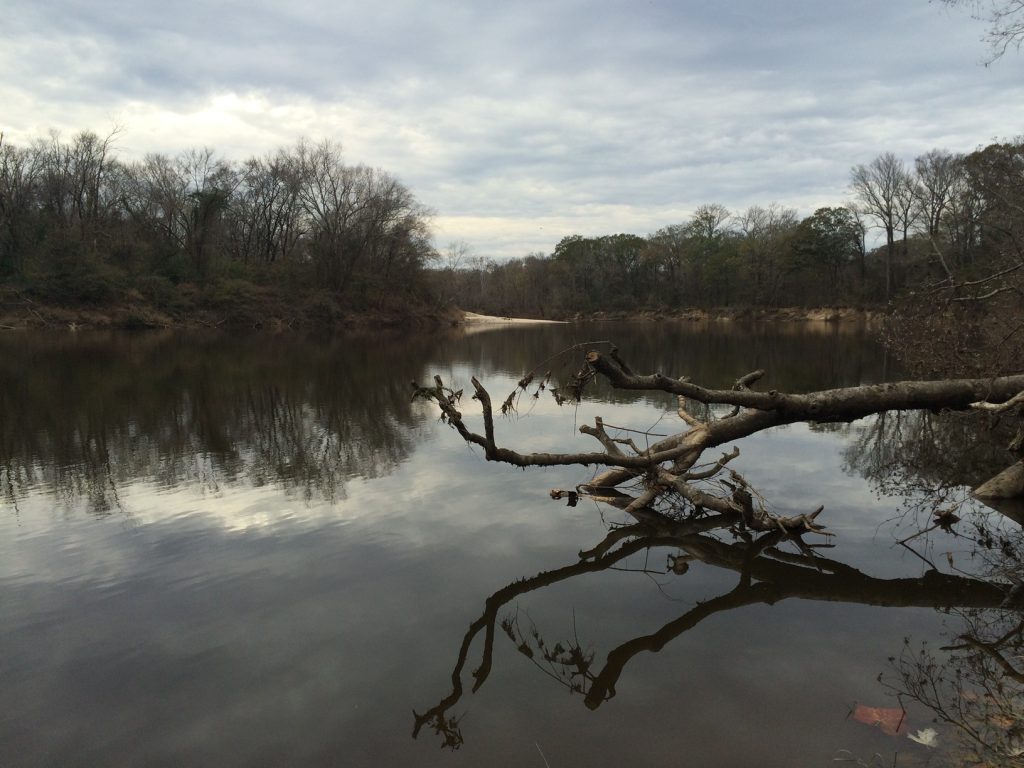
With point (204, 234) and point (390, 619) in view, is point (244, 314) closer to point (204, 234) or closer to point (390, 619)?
point (204, 234)

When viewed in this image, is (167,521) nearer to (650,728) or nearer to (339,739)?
(339,739)

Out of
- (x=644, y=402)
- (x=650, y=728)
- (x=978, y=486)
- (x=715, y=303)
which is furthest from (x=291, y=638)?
(x=715, y=303)

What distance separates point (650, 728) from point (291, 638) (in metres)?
2.86

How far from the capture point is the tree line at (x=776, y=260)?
2055 inches

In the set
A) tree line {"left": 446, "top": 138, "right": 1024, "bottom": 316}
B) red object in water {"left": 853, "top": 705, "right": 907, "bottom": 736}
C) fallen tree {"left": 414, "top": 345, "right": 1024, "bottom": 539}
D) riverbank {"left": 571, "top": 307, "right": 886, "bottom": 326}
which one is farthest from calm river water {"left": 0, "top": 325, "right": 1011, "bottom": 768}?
A: riverbank {"left": 571, "top": 307, "right": 886, "bottom": 326}

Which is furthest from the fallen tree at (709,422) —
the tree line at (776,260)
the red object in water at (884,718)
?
the tree line at (776,260)

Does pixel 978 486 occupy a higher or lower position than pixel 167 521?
lower

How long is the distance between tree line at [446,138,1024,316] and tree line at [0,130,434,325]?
21.7 metres

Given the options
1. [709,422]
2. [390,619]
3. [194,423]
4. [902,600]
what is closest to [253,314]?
[194,423]

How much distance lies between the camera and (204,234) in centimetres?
5647

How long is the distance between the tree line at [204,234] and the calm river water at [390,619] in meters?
43.9

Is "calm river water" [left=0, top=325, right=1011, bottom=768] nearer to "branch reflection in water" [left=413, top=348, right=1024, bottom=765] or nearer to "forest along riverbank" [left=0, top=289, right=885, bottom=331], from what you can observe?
"branch reflection in water" [left=413, top=348, right=1024, bottom=765]

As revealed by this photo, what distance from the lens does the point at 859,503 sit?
888 centimetres

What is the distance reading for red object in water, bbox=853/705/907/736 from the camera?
13.5 ft
